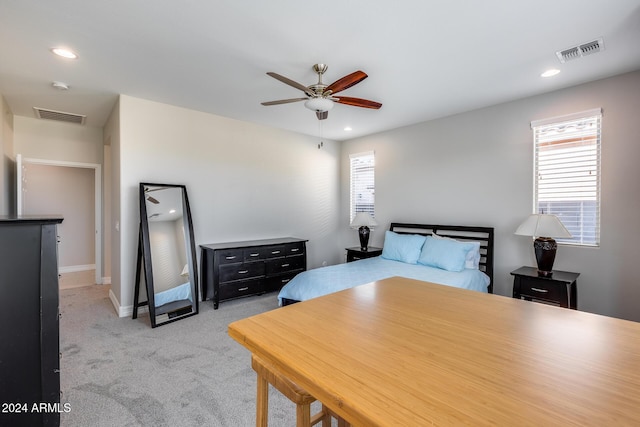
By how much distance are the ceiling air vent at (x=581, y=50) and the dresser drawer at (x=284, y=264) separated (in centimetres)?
388

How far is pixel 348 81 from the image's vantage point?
Result: 8.10ft

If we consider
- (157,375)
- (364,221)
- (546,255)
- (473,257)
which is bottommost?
(157,375)

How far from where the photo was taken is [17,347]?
63.8 inches

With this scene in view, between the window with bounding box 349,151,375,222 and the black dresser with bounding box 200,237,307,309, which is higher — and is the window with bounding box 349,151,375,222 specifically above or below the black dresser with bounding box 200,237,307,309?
above

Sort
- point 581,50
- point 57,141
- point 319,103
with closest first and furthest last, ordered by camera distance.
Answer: point 581,50, point 319,103, point 57,141

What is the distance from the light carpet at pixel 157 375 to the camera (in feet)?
6.41

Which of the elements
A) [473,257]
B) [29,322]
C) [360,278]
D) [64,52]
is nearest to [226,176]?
[64,52]

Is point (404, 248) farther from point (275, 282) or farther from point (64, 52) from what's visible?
point (64, 52)

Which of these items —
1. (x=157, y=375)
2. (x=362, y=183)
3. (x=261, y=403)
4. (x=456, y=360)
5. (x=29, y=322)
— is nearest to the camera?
(x=456, y=360)

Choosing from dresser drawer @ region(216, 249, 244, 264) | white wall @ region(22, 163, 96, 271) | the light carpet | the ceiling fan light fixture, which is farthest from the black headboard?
white wall @ region(22, 163, 96, 271)

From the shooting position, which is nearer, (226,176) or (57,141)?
(226,176)

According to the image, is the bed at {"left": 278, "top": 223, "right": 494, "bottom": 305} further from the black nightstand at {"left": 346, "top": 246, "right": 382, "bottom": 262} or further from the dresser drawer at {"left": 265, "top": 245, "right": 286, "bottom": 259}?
the dresser drawer at {"left": 265, "top": 245, "right": 286, "bottom": 259}

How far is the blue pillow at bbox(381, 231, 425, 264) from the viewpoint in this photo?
412cm

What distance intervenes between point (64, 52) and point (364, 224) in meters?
4.17
